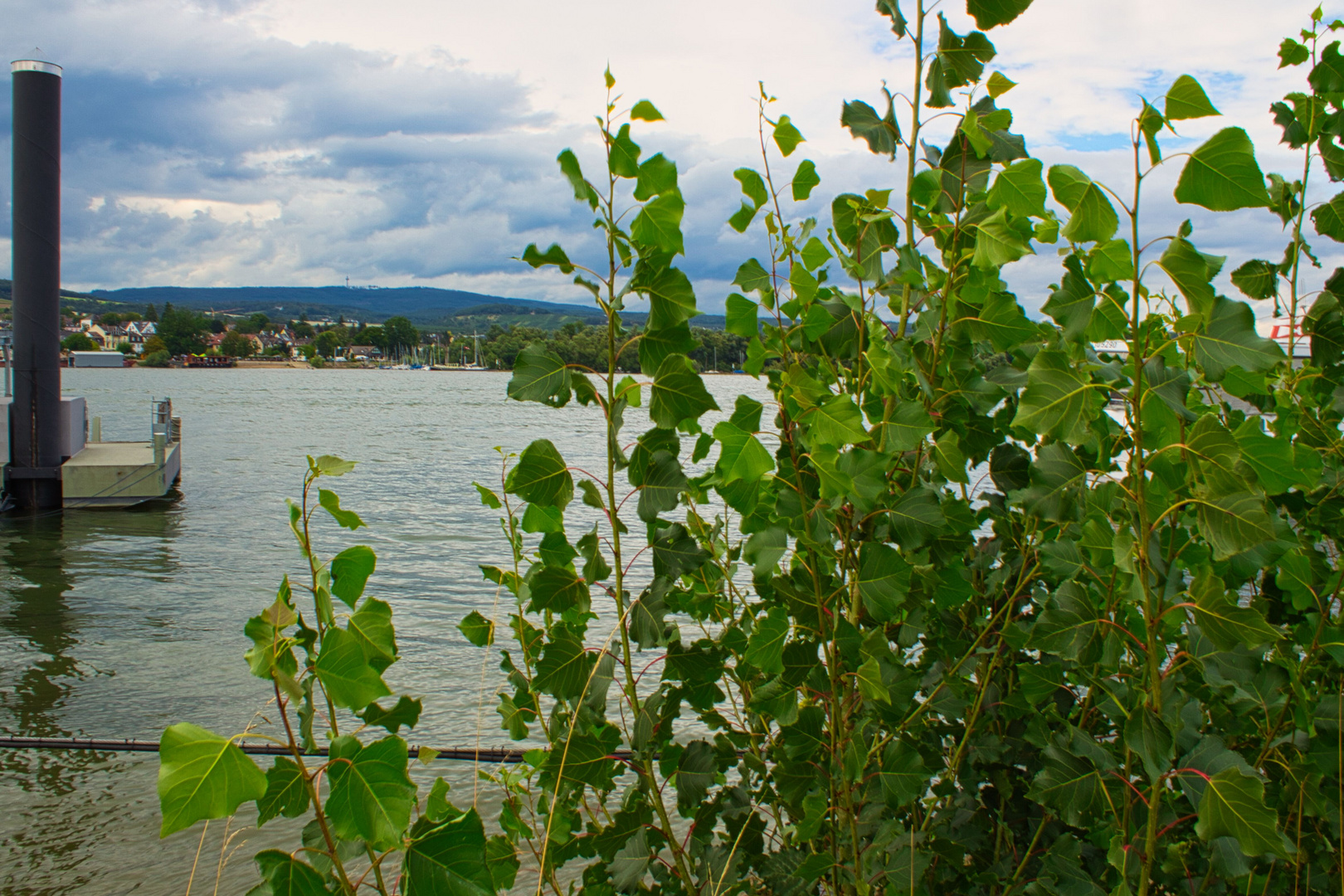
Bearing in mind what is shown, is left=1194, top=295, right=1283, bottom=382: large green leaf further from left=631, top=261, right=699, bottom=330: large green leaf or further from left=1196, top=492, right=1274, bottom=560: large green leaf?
left=631, top=261, right=699, bottom=330: large green leaf

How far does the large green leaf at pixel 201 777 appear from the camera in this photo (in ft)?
2.92

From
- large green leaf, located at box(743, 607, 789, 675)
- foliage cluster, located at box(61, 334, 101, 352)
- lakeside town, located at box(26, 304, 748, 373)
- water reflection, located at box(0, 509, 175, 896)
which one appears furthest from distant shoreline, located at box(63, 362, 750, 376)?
large green leaf, located at box(743, 607, 789, 675)

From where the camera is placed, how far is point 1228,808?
1.18 metres

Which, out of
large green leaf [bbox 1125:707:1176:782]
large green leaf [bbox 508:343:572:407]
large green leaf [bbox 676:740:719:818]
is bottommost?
large green leaf [bbox 676:740:719:818]

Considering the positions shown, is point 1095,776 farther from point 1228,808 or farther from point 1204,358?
point 1204,358

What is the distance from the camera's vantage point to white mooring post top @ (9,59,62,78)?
46.9 feet

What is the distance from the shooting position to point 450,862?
1049 mm

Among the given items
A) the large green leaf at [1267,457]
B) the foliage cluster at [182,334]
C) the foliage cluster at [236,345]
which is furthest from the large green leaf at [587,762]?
the foliage cluster at [236,345]

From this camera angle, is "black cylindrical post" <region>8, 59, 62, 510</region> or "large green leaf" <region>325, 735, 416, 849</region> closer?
"large green leaf" <region>325, 735, 416, 849</region>

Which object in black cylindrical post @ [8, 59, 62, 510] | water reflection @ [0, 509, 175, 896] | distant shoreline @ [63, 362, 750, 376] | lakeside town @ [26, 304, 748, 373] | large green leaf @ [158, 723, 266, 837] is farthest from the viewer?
distant shoreline @ [63, 362, 750, 376]

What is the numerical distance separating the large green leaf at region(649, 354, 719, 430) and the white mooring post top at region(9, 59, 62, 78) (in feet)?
57.7

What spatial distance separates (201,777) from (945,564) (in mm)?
1333

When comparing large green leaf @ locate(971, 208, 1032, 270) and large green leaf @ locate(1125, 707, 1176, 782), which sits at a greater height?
large green leaf @ locate(971, 208, 1032, 270)

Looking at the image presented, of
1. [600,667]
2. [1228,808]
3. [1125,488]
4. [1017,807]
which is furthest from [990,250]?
[1017,807]
